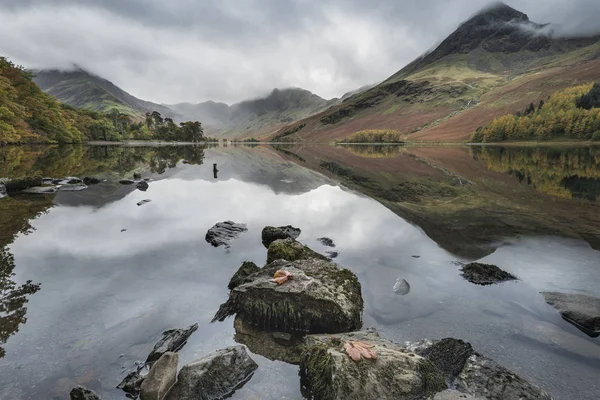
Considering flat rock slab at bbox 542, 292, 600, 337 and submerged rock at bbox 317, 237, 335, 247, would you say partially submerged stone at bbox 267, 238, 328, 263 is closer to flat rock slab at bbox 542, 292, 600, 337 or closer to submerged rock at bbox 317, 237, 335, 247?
submerged rock at bbox 317, 237, 335, 247

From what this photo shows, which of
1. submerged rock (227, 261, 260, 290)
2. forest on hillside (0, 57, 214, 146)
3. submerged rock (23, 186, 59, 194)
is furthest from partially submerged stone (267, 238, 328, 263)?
forest on hillside (0, 57, 214, 146)

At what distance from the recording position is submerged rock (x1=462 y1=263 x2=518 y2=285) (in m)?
12.1

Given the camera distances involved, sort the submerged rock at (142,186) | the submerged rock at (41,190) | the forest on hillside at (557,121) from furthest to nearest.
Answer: the forest on hillside at (557,121)
the submerged rock at (142,186)
the submerged rock at (41,190)

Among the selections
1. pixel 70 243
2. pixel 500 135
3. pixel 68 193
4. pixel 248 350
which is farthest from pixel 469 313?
pixel 500 135

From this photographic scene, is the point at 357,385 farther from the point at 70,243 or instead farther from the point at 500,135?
the point at 500,135

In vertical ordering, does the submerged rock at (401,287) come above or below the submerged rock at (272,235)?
below

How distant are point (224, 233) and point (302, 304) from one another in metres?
9.16

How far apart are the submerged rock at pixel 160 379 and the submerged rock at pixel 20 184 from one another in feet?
93.5

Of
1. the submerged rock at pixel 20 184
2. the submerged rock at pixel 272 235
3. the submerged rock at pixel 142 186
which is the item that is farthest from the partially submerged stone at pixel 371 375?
the submerged rock at pixel 20 184

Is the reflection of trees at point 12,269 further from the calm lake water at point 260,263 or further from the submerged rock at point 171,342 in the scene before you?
the submerged rock at point 171,342

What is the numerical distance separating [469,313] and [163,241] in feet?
44.5

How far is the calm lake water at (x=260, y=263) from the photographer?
7625 millimetres

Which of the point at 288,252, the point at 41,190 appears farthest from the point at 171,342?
the point at 41,190

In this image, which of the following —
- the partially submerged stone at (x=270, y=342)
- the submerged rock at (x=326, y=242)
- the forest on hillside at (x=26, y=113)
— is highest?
the forest on hillside at (x=26, y=113)
